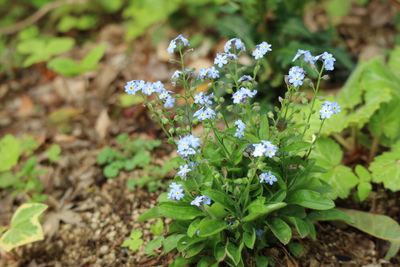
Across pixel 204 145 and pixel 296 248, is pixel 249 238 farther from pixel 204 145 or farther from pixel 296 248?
pixel 204 145

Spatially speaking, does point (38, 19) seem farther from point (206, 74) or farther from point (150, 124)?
point (206, 74)

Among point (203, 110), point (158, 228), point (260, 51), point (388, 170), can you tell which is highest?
point (260, 51)

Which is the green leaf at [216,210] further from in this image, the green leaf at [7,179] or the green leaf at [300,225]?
the green leaf at [7,179]

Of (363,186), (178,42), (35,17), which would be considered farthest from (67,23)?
(363,186)

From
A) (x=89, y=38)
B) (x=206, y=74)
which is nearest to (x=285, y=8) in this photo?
(x=206, y=74)

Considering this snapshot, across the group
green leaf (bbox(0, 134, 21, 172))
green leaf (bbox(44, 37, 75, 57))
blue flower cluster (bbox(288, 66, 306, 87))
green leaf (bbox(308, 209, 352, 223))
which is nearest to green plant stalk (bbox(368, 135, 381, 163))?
green leaf (bbox(308, 209, 352, 223))

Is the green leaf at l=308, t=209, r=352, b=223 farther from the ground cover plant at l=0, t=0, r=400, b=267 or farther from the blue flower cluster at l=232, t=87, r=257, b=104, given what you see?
the blue flower cluster at l=232, t=87, r=257, b=104
